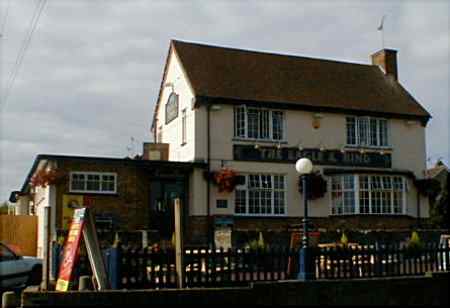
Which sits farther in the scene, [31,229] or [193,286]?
[31,229]

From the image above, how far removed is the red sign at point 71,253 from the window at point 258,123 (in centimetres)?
1427

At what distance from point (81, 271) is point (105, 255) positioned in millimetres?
1359

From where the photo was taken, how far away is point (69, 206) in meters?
24.1

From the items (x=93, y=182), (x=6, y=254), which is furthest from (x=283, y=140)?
(x=6, y=254)

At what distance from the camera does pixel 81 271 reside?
1524 centimetres

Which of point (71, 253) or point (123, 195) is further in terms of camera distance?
point (123, 195)

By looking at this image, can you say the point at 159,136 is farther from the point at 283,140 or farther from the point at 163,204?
the point at 283,140

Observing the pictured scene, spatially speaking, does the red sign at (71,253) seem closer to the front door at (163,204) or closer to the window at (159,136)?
the front door at (163,204)

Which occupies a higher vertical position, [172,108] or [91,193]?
[172,108]

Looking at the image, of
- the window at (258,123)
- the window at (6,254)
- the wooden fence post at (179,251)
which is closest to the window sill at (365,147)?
the window at (258,123)

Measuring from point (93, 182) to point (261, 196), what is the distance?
713 centimetres

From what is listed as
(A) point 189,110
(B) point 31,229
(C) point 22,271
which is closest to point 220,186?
(A) point 189,110

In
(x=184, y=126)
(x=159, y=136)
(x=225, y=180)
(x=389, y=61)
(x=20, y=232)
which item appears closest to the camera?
(x=225, y=180)

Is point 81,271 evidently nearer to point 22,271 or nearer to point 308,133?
point 22,271
